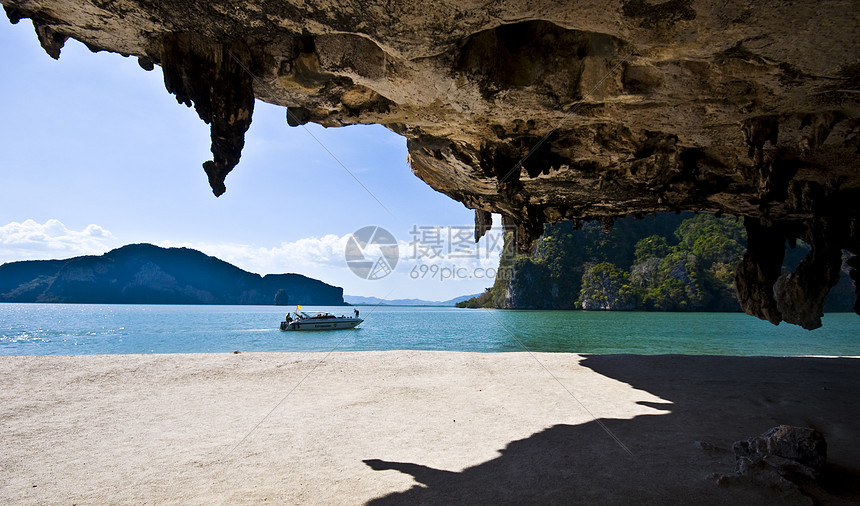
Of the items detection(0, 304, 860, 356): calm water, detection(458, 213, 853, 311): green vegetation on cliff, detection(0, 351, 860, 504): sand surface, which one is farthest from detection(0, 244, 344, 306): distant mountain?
detection(0, 351, 860, 504): sand surface

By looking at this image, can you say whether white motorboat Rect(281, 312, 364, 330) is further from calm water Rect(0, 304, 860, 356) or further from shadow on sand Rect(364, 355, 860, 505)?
shadow on sand Rect(364, 355, 860, 505)

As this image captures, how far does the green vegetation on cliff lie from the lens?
224 feet

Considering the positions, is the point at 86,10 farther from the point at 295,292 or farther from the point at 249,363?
the point at 295,292

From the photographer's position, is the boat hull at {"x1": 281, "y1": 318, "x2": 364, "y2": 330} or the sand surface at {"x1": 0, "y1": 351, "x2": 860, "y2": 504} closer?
the sand surface at {"x1": 0, "y1": 351, "x2": 860, "y2": 504}

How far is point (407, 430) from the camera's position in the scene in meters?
5.87

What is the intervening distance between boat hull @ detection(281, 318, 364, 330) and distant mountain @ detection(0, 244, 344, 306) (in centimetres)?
13832

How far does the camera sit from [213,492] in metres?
3.93

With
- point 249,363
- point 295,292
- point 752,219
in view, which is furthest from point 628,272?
point 295,292

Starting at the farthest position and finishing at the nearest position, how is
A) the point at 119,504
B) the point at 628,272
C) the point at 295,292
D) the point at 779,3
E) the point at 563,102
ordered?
the point at 295,292 → the point at 628,272 → the point at 563,102 → the point at 119,504 → the point at 779,3

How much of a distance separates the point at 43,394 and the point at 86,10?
8.14 meters

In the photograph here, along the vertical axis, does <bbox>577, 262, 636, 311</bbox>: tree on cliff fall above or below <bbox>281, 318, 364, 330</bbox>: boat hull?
above

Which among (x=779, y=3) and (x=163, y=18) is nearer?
(x=779, y=3)

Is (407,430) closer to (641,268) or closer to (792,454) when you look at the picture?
(792,454)

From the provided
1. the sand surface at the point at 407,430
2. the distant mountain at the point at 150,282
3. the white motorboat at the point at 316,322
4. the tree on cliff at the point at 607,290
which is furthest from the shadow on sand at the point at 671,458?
the distant mountain at the point at 150,282
